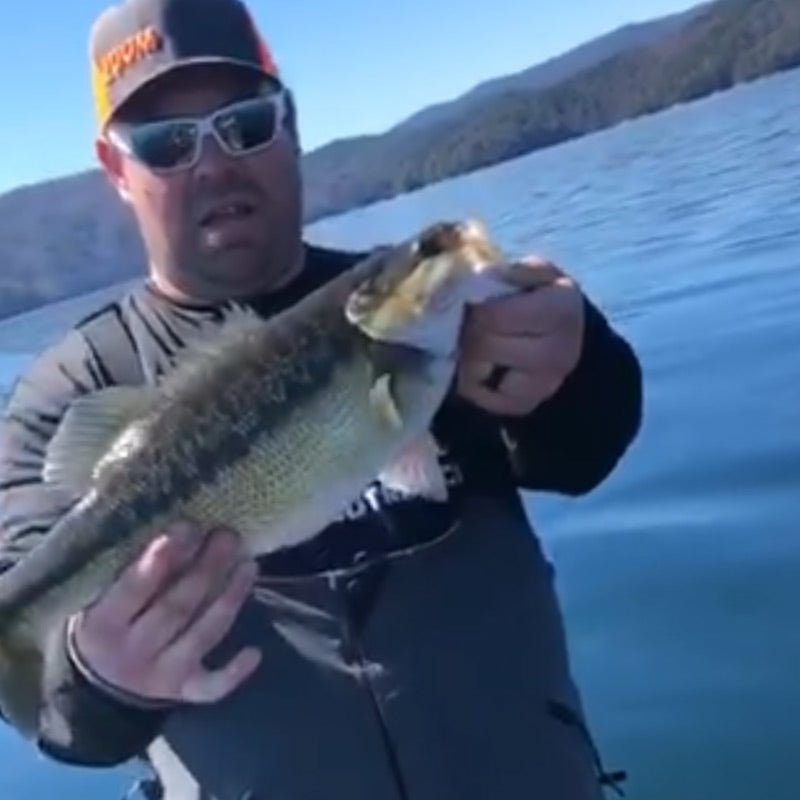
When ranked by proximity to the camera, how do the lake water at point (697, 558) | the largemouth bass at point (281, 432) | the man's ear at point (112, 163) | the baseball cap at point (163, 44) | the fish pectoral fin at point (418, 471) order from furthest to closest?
1. the lake water at point (697, 558)
2. the man's ear at point (112, 163)
3. the baseball cap at point (163, 44)
4. the fish pectoral fin at point (418, 471)
5. the largemouth bass at point (281, 432)

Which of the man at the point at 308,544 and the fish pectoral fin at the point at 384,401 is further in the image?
the man at the point at 308,544

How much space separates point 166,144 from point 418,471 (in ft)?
3.43

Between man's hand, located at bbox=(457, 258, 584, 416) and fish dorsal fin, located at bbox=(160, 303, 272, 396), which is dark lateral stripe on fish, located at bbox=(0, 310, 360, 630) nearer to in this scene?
fish dorsal fin, located at bbox=(160, 303, 272, 396)

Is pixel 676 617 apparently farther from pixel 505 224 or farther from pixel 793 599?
pixel 505 224

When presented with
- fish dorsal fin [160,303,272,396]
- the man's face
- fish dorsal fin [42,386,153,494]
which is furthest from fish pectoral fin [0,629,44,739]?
the man's face

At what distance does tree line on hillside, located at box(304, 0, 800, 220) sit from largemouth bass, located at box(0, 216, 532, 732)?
106705 millimetres

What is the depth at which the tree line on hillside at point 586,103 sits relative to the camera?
11644cm

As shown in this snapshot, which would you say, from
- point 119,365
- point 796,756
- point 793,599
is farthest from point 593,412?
point 793,599

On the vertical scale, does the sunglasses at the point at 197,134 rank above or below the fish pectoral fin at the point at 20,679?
above

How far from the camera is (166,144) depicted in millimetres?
3715

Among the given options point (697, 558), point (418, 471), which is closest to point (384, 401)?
point (418, 471)

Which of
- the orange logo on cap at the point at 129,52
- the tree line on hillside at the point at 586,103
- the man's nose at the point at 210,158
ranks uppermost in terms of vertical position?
the orange logo on cap at the point at 129,52

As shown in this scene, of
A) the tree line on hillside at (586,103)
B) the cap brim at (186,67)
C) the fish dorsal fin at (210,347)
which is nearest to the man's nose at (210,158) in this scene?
the cap brim at (186,67)

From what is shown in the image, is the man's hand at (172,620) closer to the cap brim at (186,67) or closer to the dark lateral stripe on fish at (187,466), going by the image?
the dark lateral stripe on fish at (187,466)
